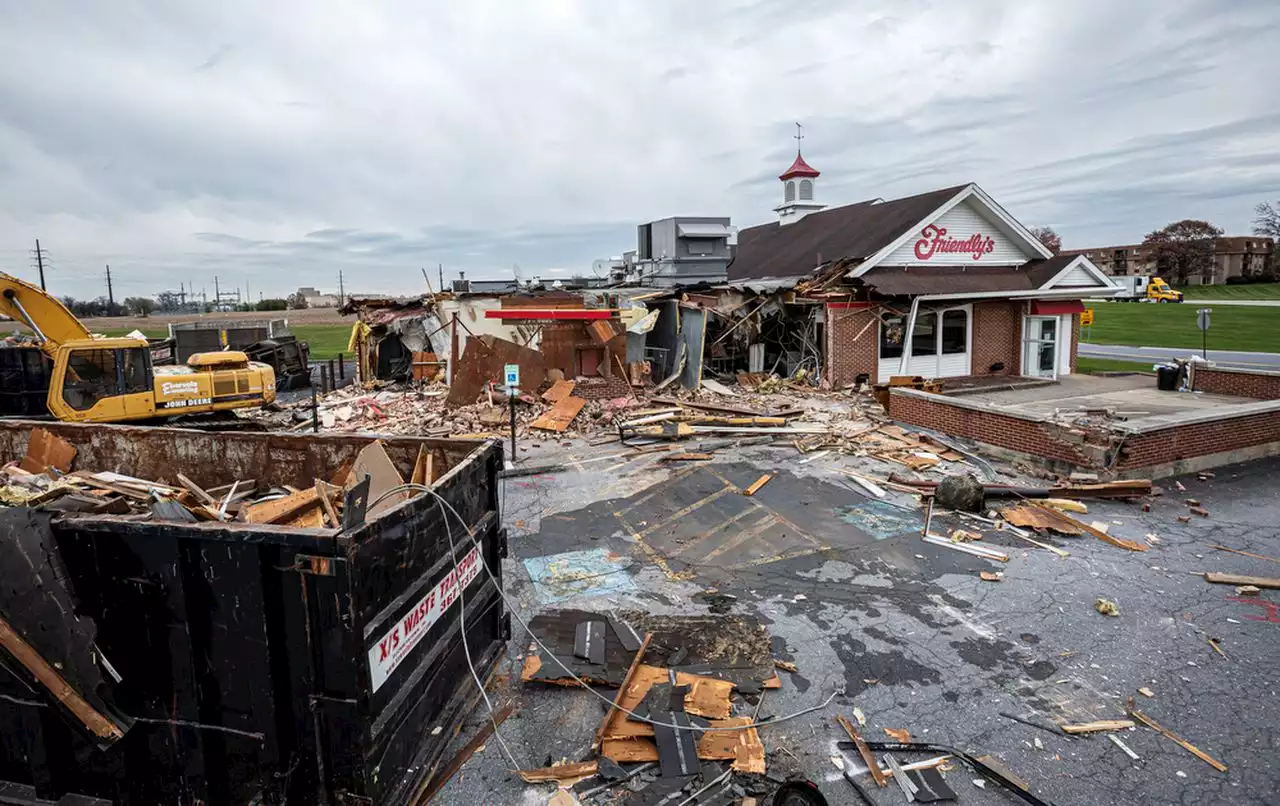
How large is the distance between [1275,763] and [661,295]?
2002cm

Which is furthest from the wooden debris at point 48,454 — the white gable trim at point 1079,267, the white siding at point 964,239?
the white gable trim at point 1079,267

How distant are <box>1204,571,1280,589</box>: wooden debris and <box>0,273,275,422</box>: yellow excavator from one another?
1806 centimetres

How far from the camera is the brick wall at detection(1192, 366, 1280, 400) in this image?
16.7 meters

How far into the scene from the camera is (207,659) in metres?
3.61

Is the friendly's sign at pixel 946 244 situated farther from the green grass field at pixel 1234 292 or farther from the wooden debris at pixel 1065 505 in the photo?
the green grass field at pixel 1234 292

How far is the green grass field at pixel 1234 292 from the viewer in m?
76.1

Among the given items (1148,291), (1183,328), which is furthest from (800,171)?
(1148,291)

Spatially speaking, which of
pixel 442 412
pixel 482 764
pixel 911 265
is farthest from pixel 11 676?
pixel 911 265

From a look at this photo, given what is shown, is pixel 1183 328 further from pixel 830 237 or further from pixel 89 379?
pixel 89 379

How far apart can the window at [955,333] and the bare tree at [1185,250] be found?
101 metres

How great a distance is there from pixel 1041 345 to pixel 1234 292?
80.1 meters

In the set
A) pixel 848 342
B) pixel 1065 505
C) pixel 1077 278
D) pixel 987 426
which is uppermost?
pixel 1077 278

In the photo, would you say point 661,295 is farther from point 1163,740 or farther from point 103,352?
point 1163,740

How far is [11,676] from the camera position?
3625 millimetres
